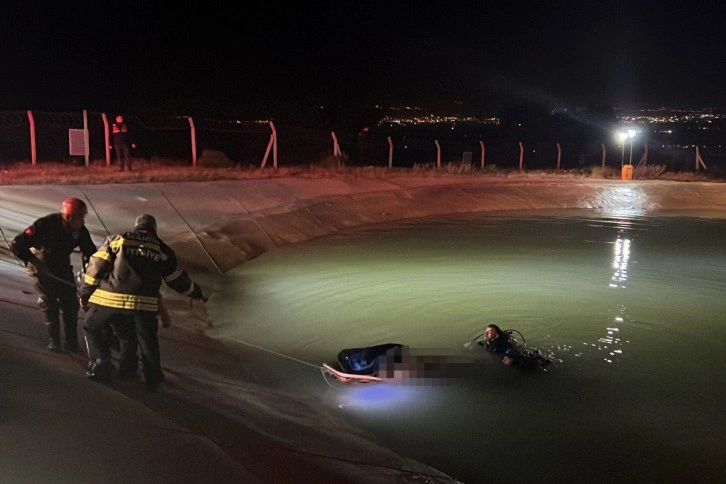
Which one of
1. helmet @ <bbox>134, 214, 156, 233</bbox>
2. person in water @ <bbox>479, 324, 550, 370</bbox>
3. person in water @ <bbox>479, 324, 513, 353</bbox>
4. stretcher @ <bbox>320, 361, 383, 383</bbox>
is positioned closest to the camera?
helmet @ <bbox>134, 214, 156, 233</bbox>

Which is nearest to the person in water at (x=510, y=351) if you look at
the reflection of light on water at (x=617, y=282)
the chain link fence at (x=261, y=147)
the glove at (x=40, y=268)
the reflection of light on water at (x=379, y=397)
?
the reflection of light on water at (x=617, y=282)

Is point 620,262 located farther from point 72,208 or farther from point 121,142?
point 121,142

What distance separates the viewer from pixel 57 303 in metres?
7.86

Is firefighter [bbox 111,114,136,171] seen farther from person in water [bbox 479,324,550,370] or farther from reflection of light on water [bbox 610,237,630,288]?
person in water [bbox 479,324,550,370]

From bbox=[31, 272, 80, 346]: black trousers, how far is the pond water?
2.84 meters

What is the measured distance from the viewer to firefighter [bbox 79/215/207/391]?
6.77 metres

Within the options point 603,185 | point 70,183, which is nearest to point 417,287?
point 70,183

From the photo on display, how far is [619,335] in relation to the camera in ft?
37.8

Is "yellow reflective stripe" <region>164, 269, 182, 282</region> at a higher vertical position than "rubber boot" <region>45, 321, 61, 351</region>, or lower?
higher

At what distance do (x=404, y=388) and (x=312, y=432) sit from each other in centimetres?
213

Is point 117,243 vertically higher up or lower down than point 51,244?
higher up

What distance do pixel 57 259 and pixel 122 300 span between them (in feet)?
4.74

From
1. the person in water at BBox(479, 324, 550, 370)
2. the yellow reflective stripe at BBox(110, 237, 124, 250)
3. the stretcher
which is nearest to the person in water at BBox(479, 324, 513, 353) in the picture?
the person in water at BBox(479, 324, 550, 370)

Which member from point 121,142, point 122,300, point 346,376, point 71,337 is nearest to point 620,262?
point 346,376
